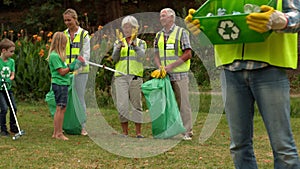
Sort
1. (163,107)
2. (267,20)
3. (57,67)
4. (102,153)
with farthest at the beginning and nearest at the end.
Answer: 1. (57,67)
2. (163,107)
3. (102,153)
4. (267,20)

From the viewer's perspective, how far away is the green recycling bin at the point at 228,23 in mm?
3420

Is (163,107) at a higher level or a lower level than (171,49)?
lower

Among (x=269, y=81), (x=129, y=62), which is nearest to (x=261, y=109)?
(x=269, y=81)

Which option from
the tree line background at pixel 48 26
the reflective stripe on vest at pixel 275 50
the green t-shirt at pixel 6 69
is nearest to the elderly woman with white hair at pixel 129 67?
the green t-shirt at pixel 6 69

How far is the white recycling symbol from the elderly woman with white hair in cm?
382

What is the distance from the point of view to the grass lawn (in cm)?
573

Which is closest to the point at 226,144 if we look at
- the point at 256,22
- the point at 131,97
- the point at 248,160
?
the point at 131,97

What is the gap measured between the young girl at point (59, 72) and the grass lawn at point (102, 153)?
266mm

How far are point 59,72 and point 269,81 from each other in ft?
13.5

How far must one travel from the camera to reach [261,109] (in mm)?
3613

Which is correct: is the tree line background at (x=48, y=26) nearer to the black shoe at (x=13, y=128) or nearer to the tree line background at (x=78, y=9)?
the tree line background at (x=78, y=9)

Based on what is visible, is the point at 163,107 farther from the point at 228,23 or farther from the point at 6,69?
the point at 228,23

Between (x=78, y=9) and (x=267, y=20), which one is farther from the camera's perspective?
(x=78, y=9)

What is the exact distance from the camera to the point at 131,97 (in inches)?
297
